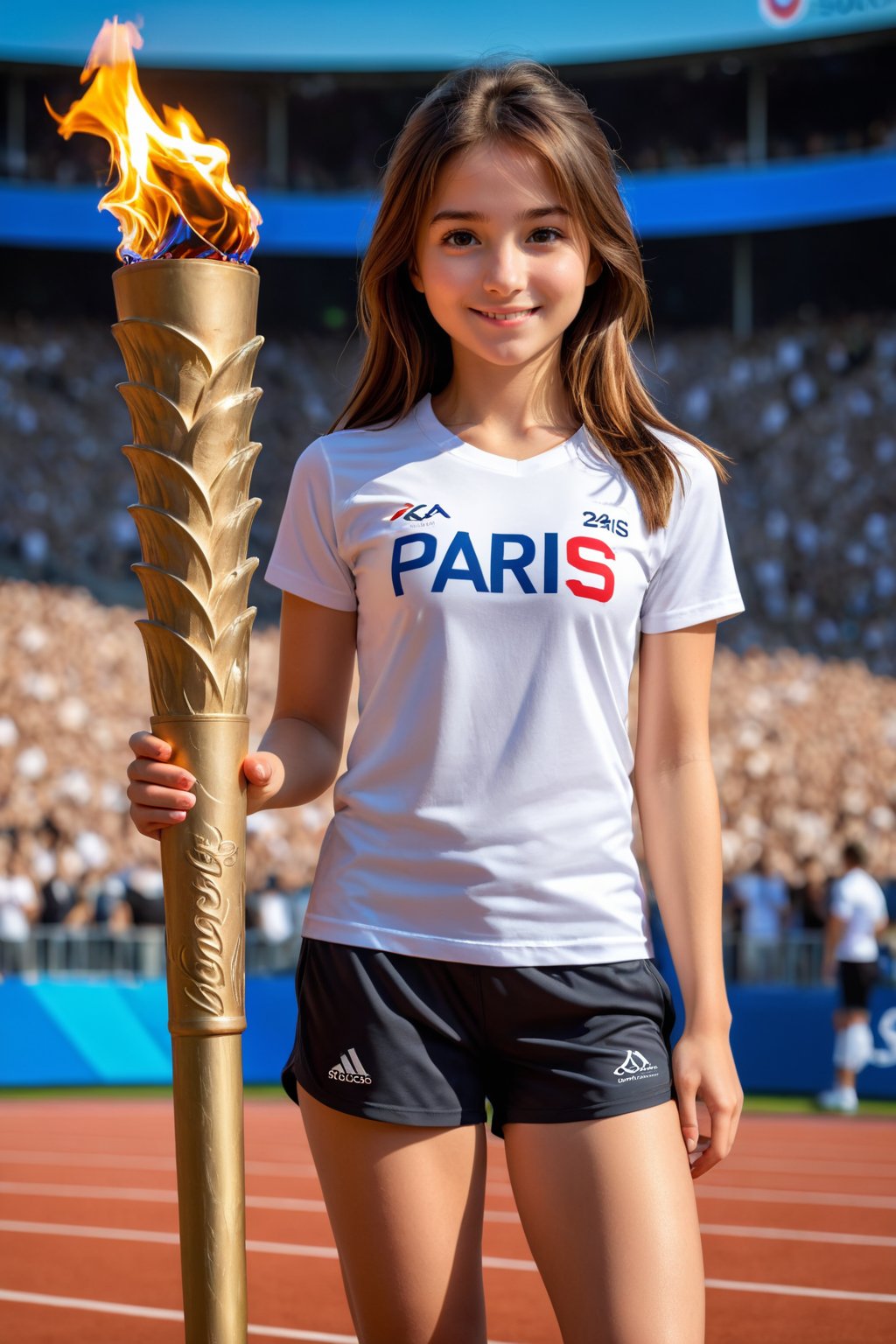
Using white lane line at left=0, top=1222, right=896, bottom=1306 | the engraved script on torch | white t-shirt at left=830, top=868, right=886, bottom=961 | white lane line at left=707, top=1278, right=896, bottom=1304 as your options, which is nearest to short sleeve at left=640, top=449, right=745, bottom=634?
the engraved script on torch

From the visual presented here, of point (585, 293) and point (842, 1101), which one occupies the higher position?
point (585, 293)

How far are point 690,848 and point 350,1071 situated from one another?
0.48 meters

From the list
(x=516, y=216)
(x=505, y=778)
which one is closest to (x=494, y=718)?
(x=505, y=778)

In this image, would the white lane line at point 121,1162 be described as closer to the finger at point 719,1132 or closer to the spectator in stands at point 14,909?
the spectator in stands at point 14,909

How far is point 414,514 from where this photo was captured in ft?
6.40

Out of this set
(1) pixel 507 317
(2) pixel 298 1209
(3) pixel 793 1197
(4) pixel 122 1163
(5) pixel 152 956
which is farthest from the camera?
(5) pixel 152 956

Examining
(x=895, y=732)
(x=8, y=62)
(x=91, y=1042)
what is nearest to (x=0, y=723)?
(x=91, y=1042)

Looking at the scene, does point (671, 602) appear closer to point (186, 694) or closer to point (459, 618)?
point (459, 618)

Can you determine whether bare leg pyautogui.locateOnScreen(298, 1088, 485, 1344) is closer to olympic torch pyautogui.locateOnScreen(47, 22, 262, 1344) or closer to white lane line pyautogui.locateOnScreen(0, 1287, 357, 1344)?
olympic torch pyautogui.locateOnScreen(47, 22, 262, 1344)

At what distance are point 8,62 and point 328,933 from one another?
2332 cm

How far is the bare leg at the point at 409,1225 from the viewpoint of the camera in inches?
72.2

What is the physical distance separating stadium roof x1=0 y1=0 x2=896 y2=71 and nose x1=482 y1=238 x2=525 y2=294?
2129 cm

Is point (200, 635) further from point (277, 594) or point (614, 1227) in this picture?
point (277, 594)

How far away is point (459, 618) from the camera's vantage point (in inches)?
74.5
